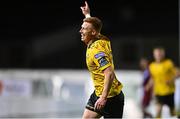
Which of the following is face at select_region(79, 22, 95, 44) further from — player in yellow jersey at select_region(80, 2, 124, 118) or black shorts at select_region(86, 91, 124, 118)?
black shorts at select_region(86, 91, 124, 118)

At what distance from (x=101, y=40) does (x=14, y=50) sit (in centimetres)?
2323

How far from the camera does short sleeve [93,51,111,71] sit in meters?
6.07

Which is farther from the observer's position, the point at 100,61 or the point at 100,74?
the point at 100,74

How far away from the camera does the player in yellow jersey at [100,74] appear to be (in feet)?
19.9

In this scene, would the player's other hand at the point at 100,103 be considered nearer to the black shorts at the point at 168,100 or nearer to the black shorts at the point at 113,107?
the black shorts at the point at 113,107

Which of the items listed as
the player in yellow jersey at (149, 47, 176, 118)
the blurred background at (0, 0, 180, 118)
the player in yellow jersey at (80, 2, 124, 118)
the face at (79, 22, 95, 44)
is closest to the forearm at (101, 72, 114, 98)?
the player in yellow jersey at (80, 2, 124, 118)

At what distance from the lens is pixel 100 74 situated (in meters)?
6.22

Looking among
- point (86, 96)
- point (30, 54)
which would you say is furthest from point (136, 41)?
point (86, 96)

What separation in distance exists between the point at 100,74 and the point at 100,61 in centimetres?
17

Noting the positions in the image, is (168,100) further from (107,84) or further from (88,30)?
(107,84)

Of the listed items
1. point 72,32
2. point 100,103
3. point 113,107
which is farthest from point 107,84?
point 72,32

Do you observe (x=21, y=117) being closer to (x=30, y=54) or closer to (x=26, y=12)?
(x=30, y=54)

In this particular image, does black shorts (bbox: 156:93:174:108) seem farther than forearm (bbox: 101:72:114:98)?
Yes

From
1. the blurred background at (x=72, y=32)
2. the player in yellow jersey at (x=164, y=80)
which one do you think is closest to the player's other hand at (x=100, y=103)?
the player in yellow jersey at (x=164, y=80)
